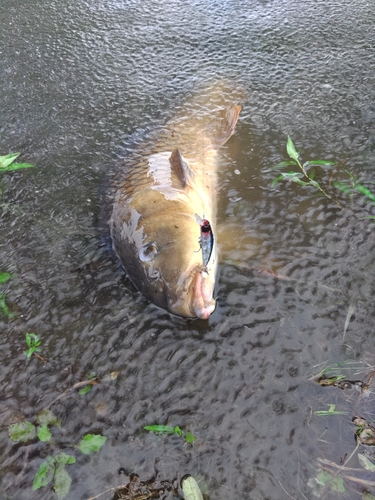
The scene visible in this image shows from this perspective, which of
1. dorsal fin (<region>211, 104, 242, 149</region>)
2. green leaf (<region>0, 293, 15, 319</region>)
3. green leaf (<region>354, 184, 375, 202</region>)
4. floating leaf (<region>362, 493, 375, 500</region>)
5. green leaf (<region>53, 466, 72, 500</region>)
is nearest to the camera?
floating leaf (<region>362, 493, 375, 500</region>)

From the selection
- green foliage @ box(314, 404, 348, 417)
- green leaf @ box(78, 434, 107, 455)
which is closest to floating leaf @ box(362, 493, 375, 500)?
green foliage @ box(314, 404, 348, 417)

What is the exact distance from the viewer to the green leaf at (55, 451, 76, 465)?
6.46 ft

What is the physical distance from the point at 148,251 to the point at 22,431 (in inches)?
44.8

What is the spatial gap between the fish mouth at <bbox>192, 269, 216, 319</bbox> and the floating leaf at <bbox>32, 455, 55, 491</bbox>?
1.00 m

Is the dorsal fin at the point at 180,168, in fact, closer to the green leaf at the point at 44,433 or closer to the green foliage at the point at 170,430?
the green foliage at the point at 170,430

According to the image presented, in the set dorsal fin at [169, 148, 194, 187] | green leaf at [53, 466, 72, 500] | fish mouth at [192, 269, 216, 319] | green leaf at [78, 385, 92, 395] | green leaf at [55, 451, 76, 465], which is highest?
dorsal fin at [169, 148, 194, 187]

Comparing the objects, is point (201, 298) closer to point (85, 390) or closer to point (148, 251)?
point (148, 251)

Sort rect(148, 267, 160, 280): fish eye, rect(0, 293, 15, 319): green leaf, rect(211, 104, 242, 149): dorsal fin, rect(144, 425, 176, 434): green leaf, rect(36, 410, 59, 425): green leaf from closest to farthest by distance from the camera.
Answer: rect(144, 425, 176, 434): green leaf → rect(36, 410, 59, 425): green leaf → rect(148, 267, 160, 280): fish eye → rect(0, 293, 15, 319): green leaf → rect(211, 104, 242, 149): dorsal fin

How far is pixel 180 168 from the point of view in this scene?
293 centimetres

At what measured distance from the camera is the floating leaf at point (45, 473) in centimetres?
192

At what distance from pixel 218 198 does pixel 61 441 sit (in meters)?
1.89

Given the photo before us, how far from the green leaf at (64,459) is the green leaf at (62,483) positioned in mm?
27

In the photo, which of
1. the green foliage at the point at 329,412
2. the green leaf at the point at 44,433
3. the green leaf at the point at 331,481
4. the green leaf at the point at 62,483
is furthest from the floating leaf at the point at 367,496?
the green leaf at the point at 44,433

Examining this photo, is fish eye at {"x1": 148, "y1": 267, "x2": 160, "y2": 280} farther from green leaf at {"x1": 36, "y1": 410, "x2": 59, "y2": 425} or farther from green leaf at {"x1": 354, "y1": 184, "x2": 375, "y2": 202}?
green leaf at {"x1": 354, "y1": 184, "x2": 375, "y2": 202}
